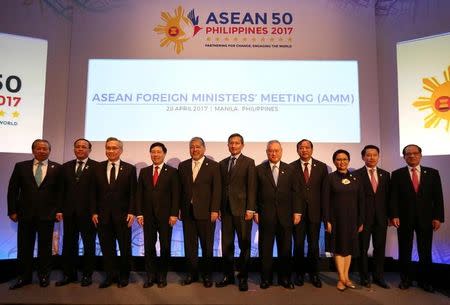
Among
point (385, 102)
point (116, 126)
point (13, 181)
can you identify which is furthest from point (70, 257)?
point (385, 102)

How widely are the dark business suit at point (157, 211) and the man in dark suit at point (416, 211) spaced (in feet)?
7.89

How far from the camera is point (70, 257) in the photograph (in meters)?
3.91

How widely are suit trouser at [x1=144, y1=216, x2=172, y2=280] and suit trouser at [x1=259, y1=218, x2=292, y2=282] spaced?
1.02 meters

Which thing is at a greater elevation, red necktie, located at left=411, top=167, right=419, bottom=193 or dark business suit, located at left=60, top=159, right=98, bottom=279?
red necktie, located at left=411, top=167, right=419, bottom=193

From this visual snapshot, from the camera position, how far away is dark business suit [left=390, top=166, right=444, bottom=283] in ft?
12.5

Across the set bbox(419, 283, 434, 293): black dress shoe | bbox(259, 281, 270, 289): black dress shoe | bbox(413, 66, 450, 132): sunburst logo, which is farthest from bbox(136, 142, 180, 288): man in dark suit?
bbox(413, 66, 450, 132): sunburst logo

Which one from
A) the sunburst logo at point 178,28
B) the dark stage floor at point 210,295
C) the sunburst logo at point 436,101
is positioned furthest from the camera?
the sunburst logo at point 178,28

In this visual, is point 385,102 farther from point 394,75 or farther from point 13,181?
point 13,181

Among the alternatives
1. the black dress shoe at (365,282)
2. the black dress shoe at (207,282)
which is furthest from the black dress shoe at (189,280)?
the black dress shoe at (365,282)

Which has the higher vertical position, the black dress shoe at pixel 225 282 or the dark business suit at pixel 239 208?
the dark business suit at pixel 239 208

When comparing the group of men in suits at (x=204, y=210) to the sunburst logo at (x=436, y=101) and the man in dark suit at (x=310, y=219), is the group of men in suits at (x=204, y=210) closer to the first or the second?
the man in dark suit at (x=310, y=219)

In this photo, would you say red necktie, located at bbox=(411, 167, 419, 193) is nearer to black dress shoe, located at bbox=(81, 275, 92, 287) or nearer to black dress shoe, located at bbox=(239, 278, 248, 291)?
black dress shoe, located at bbox=(239, 278, 248, 291)

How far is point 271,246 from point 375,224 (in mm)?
1162

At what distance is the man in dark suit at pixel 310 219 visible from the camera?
12.8 feet
